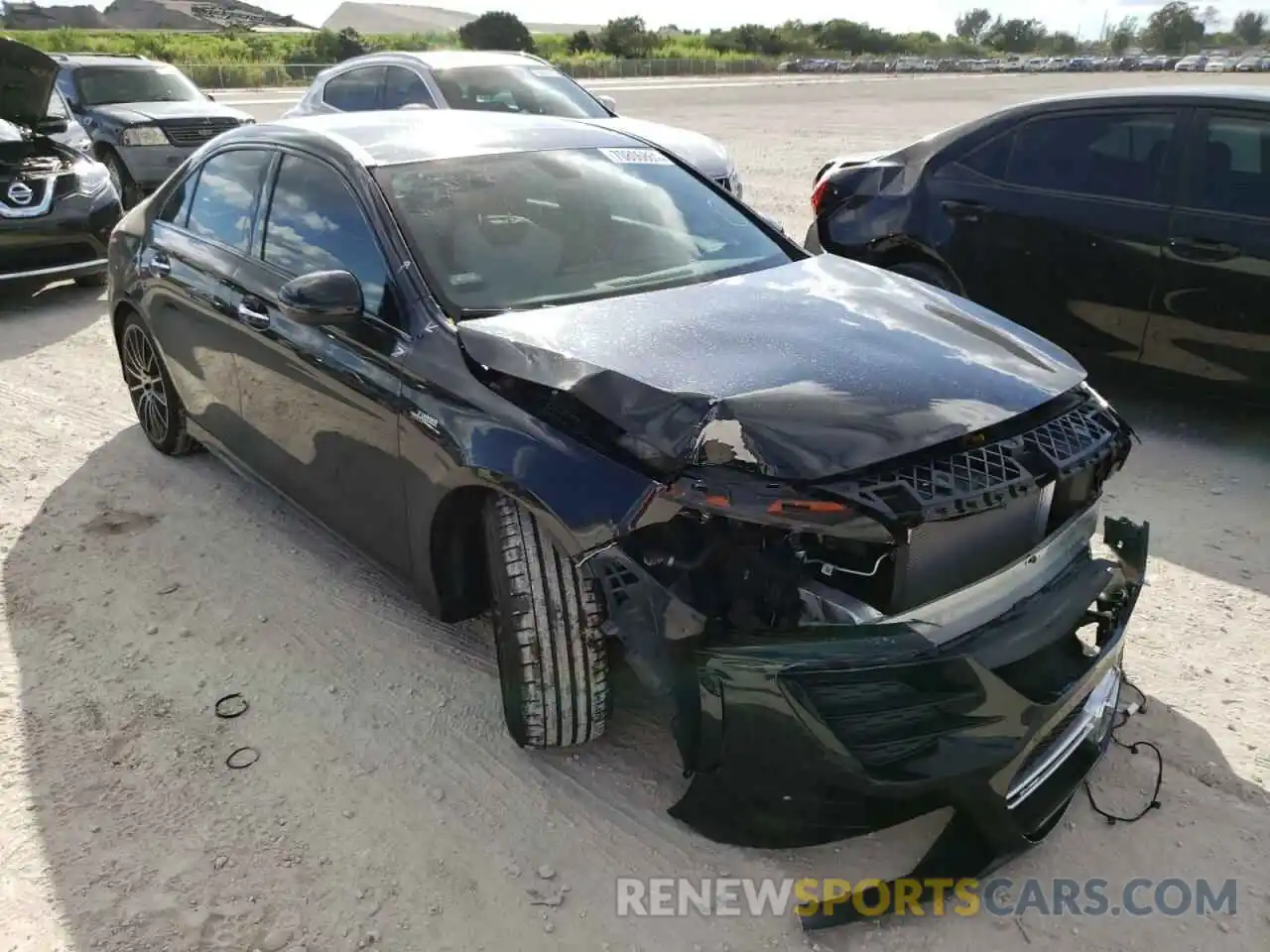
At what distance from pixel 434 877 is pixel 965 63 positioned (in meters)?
86.9

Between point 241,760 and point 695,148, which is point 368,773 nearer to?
point 241,760

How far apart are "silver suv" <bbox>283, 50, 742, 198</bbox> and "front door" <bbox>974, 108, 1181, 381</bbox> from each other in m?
3.55

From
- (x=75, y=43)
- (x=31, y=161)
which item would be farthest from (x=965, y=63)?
(x=31, y=161)

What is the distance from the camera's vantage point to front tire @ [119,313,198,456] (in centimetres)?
471

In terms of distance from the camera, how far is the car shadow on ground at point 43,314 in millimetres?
6871

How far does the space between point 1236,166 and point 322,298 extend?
416cm

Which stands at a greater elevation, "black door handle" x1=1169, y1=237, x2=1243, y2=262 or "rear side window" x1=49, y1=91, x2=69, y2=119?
"rear side window" x1=49, y1=91, x2=69, y2=119

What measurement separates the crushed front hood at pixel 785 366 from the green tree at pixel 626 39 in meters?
68.1

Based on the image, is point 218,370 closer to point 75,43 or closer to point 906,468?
point 906,468

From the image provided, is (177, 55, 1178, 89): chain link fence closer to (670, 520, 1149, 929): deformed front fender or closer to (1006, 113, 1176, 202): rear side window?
(1006, 113, 1176, 202): rear side window

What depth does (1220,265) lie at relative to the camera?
181 inches

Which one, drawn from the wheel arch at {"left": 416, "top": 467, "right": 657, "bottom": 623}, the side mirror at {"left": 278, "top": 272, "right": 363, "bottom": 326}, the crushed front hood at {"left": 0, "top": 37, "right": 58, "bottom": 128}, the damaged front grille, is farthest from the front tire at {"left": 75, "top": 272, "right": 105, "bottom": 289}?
the damaged front grille

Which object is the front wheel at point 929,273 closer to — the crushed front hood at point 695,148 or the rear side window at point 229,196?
the crushed front hood at point 695,148

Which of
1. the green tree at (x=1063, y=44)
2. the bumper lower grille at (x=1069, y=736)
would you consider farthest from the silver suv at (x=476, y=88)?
the green tree at (x=1063, y=44)
